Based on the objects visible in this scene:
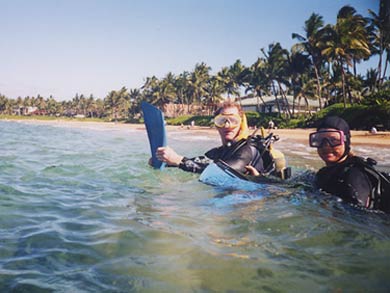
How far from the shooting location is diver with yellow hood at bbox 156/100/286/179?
15.5ft

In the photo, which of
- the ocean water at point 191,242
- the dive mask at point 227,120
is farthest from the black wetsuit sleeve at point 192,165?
the dive mask at point 227,120

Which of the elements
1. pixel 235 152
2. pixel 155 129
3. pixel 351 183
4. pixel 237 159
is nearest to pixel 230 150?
pixel 235 152

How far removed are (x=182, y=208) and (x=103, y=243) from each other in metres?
1.44

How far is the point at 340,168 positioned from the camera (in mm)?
3775

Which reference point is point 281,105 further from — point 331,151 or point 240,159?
point 331,151

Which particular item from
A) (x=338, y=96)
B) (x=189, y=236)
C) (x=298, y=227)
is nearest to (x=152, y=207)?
(x=189, y=236)

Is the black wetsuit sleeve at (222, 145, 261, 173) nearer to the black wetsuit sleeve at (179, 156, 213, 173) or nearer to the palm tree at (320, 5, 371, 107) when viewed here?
the black wetsuit sleeve at (179, 156, 213, 173)

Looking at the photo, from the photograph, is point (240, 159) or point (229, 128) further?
point (229, 128)

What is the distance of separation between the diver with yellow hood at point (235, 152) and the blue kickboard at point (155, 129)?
1.48 feet

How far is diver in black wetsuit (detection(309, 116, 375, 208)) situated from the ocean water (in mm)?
165

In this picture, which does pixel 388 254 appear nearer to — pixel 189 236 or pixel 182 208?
pixel 189 236

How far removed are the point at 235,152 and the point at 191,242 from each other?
2.19 m

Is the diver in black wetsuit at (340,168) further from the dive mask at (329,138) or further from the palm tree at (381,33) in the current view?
the palm tree at (381,33)

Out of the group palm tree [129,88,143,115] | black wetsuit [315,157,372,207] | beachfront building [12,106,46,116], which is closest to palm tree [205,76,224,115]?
palm tree [129,88,143,115]
